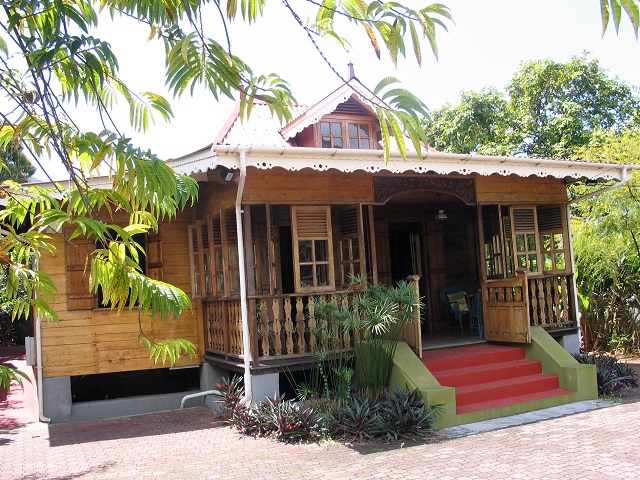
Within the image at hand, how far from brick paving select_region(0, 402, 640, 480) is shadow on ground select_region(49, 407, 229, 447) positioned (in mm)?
38

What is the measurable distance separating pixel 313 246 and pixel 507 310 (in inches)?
129

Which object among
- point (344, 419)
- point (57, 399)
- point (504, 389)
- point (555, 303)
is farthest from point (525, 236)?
point (57, 399)

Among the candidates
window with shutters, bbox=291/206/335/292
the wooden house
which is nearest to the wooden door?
the wooden house

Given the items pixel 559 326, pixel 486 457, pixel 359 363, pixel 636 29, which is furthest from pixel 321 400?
pixel 636 29

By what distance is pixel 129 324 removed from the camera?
32.5 feet

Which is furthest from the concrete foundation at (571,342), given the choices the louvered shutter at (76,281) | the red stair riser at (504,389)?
the louvered shutter at (76,281)

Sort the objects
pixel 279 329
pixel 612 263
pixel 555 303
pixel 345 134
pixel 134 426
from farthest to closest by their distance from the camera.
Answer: pixel 612 263
pixel 345 134
pixel 555 303
pixel 134 426
pixel 279 329

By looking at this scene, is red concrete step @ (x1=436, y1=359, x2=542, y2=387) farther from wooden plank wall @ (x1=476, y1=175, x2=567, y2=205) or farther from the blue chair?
wooden plank wall @ (x1=476, y1=175, x2=567, y2=205)

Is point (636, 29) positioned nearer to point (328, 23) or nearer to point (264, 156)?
point (328, 23)

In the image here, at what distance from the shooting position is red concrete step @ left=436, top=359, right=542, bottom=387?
8914 mm

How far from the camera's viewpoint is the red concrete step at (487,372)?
891cm

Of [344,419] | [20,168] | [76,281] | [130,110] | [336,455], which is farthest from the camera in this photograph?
[20,168]

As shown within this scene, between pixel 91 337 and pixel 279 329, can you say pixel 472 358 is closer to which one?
pixel 279 329

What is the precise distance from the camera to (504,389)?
8789 millimetres
